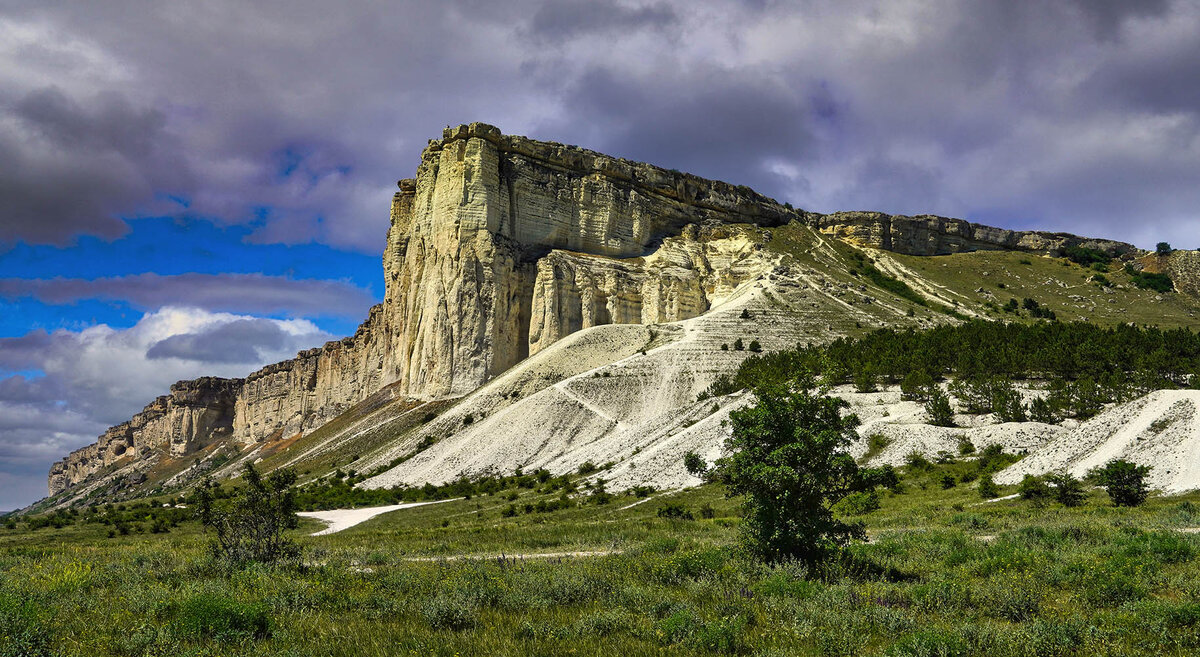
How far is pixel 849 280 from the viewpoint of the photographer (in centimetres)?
8744

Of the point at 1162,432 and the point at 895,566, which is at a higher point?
the point at 1162,432

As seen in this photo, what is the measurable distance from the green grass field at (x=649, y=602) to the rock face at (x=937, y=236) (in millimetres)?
95412

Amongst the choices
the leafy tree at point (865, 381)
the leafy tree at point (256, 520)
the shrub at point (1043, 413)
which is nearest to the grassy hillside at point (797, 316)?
the leafy tree at point (865, 381)

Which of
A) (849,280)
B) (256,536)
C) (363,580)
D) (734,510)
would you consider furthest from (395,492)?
(849,280)

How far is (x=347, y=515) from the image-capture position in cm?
3866

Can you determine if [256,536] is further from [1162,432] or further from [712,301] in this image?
[712,301]

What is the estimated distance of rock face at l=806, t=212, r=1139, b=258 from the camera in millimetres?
105688

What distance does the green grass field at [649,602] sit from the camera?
7.37 metres

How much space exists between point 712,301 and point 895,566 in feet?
253

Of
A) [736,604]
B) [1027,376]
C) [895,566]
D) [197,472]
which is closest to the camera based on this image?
[736,604]

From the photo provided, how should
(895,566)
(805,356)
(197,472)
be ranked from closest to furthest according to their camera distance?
1. (895,566)
2. (805,356)
3. (197,472)

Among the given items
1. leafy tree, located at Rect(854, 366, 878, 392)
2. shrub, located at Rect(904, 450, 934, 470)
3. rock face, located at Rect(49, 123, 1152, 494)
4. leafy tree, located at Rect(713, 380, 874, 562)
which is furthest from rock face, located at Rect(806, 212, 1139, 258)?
leafy tree, located at Rect(713, 380, 874, 562)

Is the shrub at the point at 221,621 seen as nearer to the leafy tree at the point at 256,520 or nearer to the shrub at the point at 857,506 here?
the leafy tree at the point at 256,520

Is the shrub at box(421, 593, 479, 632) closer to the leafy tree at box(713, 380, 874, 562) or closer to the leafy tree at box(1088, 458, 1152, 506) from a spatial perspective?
the leafy tree at box(713, 380, 874, 562)
